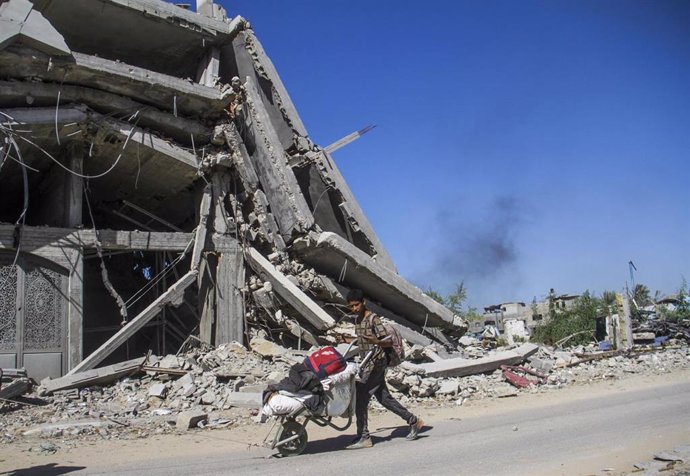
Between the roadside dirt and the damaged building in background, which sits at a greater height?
the damaged building in background

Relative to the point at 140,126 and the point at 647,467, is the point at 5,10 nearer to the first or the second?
the point at 140,126

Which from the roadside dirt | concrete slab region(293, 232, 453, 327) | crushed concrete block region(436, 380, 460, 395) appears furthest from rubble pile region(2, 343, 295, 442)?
crushed concrete block region(436, 380, 460, 395)

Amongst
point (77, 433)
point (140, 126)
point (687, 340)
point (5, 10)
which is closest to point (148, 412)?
point (77, 433)

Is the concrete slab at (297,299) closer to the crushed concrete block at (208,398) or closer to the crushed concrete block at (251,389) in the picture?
the crushed concrete block at (251,389)

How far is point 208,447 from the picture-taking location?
21.3 feet

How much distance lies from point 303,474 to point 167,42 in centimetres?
952

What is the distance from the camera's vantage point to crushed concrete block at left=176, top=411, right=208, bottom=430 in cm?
746

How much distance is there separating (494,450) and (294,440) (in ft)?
A: 6.07

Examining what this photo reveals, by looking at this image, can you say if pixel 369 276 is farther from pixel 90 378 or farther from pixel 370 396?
pixel 370 396

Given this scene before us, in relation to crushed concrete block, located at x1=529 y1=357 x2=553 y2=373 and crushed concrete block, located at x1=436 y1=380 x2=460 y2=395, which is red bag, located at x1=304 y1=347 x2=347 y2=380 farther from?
crushed concrete block, located at x1=529 y1=357 x2=553 y2=373

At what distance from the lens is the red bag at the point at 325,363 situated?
5.80 metres

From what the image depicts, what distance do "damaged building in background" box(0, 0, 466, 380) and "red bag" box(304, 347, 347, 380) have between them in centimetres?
474

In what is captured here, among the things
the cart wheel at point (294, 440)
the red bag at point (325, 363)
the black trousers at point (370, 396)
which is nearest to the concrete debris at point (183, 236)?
the cart wheel at point (294, 440)

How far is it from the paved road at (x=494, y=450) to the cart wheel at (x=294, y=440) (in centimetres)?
9
